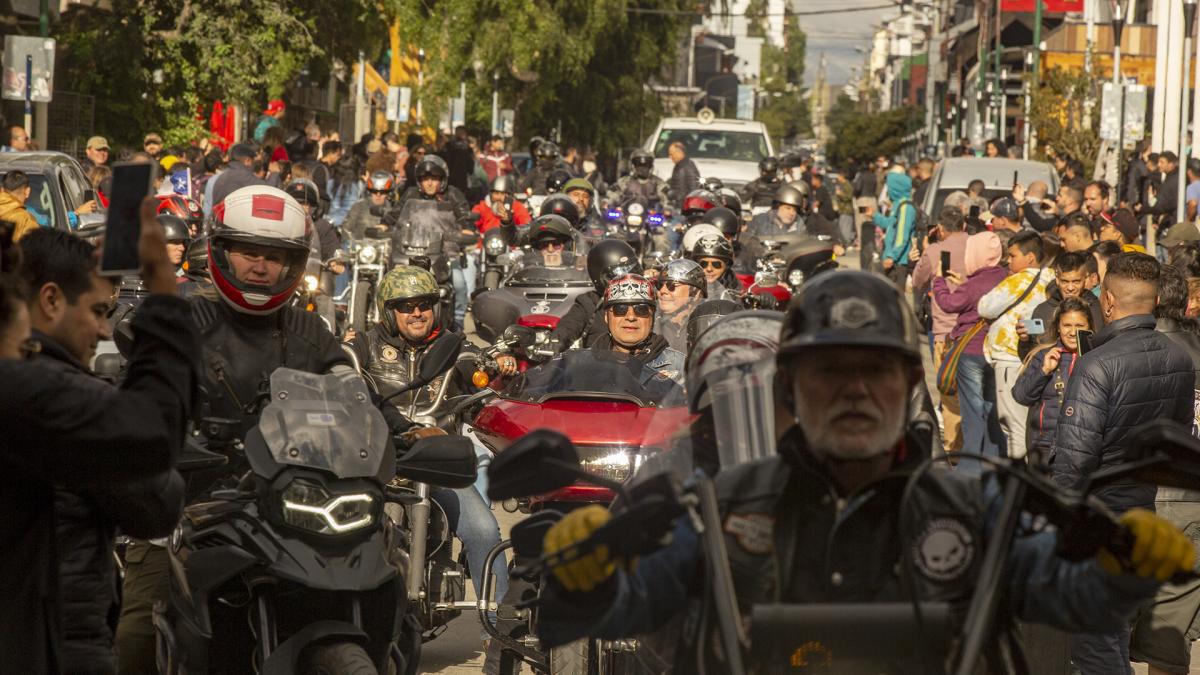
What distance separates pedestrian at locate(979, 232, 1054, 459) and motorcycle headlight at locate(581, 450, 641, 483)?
5496 millimetres

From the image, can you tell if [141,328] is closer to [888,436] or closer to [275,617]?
[888,436]

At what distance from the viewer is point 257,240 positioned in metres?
5.95

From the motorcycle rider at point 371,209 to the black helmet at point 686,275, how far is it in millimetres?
8837

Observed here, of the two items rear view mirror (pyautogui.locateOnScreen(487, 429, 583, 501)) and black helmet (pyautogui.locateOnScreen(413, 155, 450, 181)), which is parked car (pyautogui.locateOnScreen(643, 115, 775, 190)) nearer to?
black helmet (pyautogui.locateOnScreen(413, 155, 450, 181))

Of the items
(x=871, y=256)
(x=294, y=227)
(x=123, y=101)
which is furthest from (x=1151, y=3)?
(x=294, y=227)

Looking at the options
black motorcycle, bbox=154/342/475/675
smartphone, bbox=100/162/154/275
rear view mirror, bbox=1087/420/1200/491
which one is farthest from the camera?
black motorcycle, bbox=154/342/475/675

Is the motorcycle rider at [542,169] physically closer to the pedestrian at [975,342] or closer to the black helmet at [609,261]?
the pedestrian at [975,342]

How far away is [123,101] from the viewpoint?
3061cm

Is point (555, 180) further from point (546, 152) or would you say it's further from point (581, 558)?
point (581, 558)

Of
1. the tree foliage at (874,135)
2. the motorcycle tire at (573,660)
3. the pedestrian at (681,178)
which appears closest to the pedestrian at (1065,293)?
the motorcycle tire at (573,660)

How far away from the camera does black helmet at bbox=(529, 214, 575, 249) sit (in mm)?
14711

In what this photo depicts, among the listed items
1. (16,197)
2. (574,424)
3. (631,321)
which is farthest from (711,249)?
(574,424)

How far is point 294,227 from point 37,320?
6.65 ft

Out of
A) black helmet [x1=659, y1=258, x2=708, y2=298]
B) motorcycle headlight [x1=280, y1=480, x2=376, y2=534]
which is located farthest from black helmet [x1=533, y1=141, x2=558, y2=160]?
motorcycle headlight [x1=280, y1=480, x2=376, y2=534]
